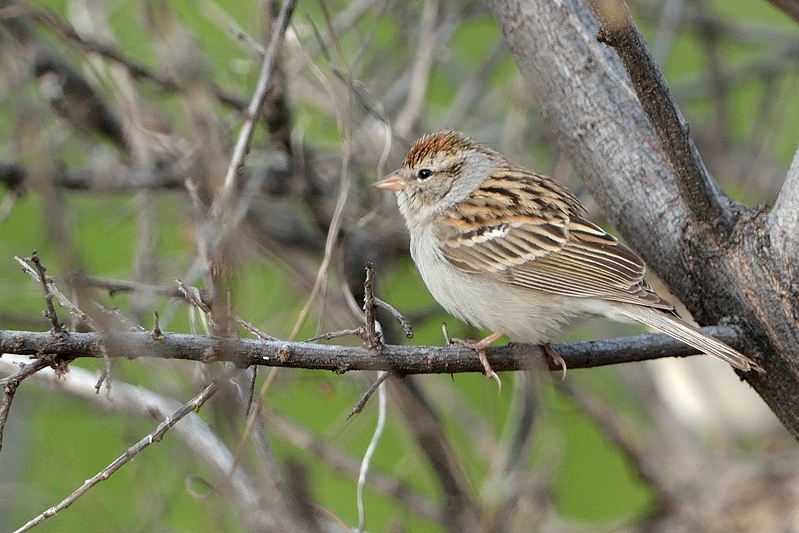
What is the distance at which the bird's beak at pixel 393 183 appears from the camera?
3.68 m

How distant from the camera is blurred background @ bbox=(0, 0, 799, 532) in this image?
134 inches

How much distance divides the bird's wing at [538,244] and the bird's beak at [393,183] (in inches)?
10.1

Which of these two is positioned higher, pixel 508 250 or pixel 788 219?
pixel 508 250

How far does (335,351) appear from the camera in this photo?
2.12 m

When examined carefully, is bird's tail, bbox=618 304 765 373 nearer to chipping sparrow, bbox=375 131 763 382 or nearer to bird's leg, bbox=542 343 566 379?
chipping sparrow, bbox=375 131 763 382

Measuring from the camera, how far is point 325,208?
414 centimetres

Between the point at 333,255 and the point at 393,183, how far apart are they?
407 millimetres

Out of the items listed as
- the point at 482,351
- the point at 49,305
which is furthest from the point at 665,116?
the point at 49,305

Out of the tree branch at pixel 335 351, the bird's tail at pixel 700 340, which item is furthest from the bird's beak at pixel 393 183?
the bird's tail at pixel 700 340

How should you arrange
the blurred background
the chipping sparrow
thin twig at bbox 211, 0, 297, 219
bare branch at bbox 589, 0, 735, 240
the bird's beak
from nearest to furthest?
bare branch at bbox 589, 0, 735, 240, thin twig at bbox 211, 0, 297, 219, the chipping sparrow, the blurred background, the bird's beak

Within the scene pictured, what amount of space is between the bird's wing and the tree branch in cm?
35

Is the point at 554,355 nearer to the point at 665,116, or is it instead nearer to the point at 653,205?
the point at 653,205

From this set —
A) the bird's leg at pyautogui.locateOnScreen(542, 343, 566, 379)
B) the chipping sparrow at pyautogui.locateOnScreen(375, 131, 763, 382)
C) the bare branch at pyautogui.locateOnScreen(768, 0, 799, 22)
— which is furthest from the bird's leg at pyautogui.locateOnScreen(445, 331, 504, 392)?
the bare branch at pyautogui.locateOnScreen(768, 0, 799, 22)

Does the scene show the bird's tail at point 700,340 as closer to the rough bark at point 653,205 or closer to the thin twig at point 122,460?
the rough bark at point 653,205
